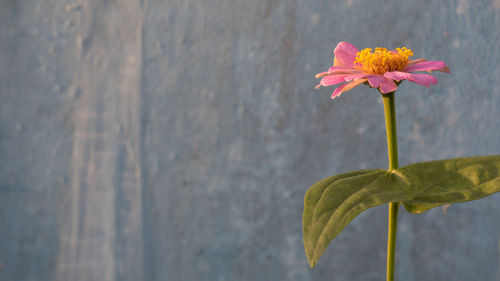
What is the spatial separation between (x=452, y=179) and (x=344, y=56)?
0.13 m

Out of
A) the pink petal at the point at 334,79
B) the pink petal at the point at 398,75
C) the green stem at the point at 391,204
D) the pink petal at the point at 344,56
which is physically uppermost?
the pink petal at the point at 344,56

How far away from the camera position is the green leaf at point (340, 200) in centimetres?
30

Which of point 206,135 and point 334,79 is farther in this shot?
point 206,135

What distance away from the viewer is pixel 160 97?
0.80 m

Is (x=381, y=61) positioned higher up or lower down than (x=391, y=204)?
higher up

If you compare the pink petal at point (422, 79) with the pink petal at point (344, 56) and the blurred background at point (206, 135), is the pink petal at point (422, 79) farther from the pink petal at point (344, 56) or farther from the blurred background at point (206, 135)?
the blurred background at point (206, 135)

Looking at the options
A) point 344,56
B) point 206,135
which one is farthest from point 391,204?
point 206,135

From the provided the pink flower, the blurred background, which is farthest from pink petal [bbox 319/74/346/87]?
the blurred background

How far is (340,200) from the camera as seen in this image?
325mm

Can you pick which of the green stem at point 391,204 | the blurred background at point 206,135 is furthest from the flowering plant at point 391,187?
the blurred background at point 206,135

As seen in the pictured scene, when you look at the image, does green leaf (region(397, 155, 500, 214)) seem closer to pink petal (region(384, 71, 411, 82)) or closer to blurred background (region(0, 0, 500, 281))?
→ pink petal (region(384, 71, 411, 82))

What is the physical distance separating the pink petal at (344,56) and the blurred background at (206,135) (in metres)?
0.34

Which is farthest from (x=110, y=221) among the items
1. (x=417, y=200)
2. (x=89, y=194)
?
(x=417, y=200)

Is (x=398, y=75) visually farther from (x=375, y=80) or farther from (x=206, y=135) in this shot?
(x=206, y=135)
